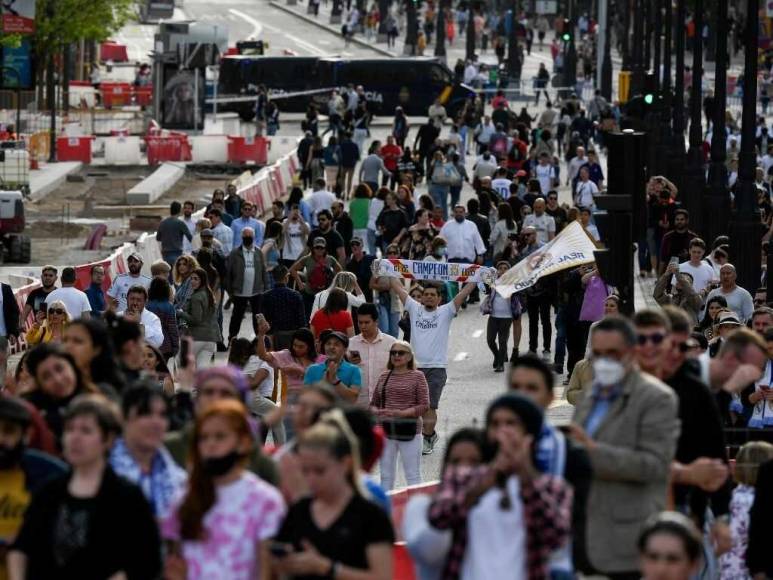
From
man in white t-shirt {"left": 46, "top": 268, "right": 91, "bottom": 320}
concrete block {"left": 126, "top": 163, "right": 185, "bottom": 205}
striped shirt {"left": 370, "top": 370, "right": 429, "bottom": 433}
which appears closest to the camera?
striped shirt {"left": 370, "top": 370, "right": 429, "bottom": 433}

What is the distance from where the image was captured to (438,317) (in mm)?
20219

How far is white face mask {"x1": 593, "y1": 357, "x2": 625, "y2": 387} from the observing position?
10016 millimetres

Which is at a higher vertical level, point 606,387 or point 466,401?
point 606,387

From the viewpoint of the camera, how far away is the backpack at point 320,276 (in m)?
25.3

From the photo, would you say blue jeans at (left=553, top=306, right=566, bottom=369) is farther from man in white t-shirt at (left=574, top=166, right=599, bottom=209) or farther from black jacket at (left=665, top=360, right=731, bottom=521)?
black jacket at (left=665, top=360, right=731, bottom=521)

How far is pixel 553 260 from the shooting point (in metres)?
23.4

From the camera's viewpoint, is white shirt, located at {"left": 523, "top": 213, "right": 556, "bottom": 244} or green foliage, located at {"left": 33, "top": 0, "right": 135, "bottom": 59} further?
green foliage, located at {"left": 33, "top": 0, "right": 135, "bottom": 59}

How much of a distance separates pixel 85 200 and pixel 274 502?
134 feet

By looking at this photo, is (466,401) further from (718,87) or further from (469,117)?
(469,117)

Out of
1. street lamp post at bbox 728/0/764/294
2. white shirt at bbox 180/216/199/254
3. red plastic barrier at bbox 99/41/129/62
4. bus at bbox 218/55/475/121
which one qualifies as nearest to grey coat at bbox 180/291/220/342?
white shirt at bbox 180/216/199/254

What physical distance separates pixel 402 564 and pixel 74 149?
4702 centimetres

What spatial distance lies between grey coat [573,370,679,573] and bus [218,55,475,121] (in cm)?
5773

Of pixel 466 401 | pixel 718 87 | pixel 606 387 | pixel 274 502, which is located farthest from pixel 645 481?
pixel 718 87

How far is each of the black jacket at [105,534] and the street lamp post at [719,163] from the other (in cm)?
2371
